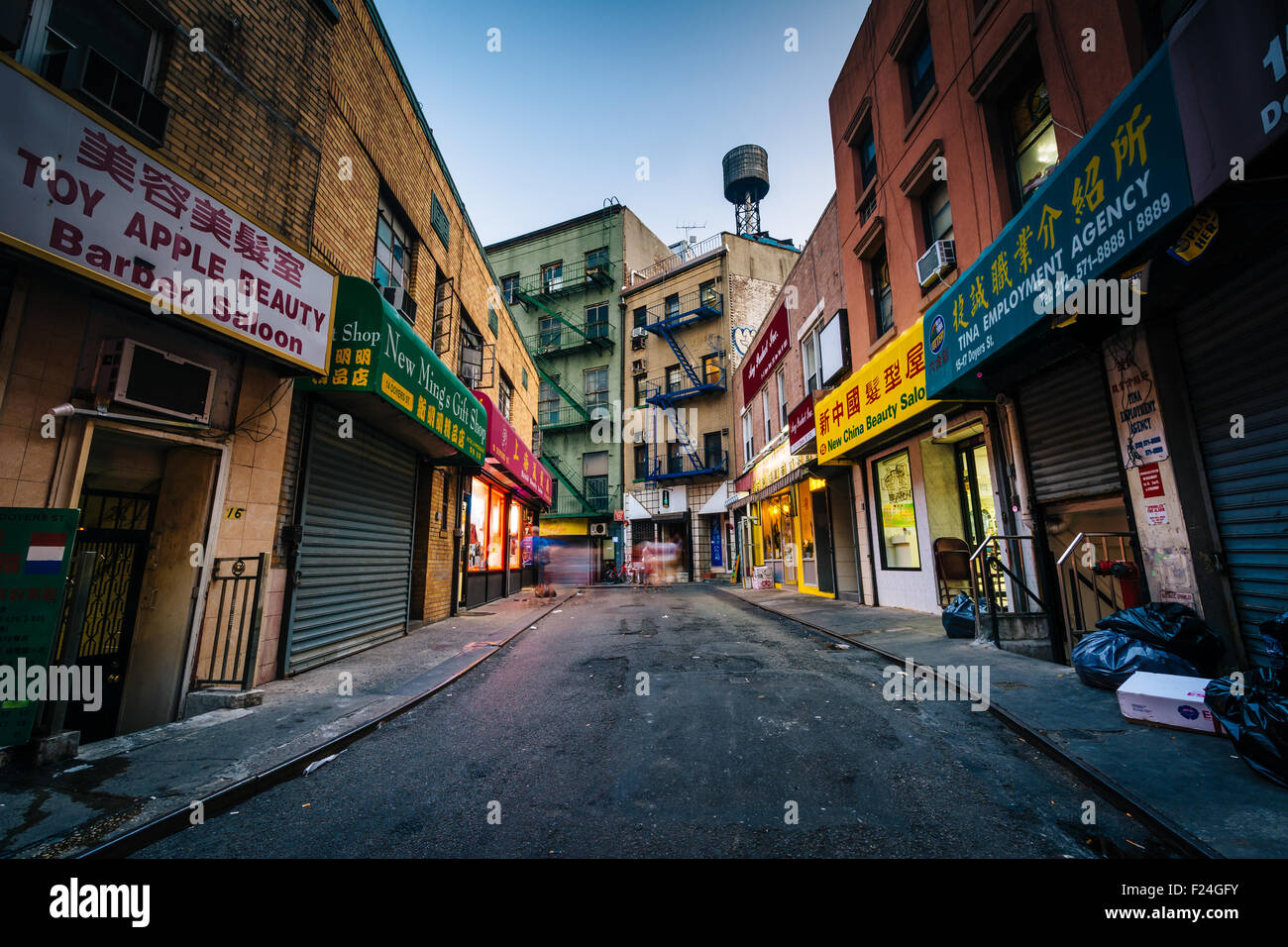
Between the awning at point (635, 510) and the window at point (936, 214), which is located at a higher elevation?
the window at point (936, 214)

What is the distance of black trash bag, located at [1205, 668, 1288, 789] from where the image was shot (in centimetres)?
267

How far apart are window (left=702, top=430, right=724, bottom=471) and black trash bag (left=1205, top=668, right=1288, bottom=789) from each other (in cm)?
2216

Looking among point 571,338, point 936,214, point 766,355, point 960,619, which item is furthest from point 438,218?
point 571,338

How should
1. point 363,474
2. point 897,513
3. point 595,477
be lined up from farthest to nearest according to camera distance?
1. point 595,477
2. point 897,513
3. point 363,474

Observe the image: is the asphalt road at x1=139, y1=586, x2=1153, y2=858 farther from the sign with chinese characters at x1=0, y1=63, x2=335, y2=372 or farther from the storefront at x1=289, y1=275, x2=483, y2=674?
the sign with chinese characters at x1=0, y1=63, x2=335, y2=372

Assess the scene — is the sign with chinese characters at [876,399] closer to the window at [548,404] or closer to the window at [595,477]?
the window at [595,477]

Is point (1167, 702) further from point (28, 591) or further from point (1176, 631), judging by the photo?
point (28, 591)

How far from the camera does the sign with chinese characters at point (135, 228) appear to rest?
11.0 ft

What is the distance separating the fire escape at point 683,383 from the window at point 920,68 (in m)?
15.7

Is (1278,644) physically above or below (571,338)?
below

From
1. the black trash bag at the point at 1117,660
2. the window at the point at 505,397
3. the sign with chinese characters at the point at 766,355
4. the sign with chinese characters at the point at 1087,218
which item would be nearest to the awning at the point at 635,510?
the sign with chinese characters at the point at 766,355

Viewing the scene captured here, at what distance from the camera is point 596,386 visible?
29891 mm

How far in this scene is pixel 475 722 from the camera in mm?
4422

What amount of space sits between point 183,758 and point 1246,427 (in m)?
8.68
